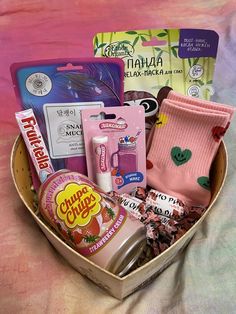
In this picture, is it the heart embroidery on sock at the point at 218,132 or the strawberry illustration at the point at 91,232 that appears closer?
the strawberry illustration at the point at 91,232

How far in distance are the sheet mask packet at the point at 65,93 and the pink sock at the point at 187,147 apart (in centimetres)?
11

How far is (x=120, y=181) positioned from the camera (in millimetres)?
760

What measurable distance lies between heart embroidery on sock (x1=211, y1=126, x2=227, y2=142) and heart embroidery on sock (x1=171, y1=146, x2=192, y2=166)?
59 mm

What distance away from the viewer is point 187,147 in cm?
72

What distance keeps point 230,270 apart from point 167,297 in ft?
0.34

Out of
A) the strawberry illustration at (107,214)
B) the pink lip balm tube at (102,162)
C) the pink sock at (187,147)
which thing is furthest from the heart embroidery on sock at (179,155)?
the strawberry illustration at (107,214)

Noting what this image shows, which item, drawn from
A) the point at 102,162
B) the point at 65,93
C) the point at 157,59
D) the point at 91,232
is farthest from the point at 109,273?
the point at 157,59

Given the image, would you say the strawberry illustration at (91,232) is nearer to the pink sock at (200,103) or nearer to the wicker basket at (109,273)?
the wicker basket at (109,273)

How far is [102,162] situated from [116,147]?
57mm

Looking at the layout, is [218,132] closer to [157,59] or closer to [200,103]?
[200,103]

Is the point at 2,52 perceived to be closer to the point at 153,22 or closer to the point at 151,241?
the point at 153,22

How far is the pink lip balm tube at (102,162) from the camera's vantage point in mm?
695

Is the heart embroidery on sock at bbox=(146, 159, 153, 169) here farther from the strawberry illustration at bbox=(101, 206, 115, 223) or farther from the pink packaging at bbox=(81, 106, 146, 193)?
the strawberry illustration at bbox=(101, 206, 115, 223)

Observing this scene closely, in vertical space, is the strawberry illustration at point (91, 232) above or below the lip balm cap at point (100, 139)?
below
